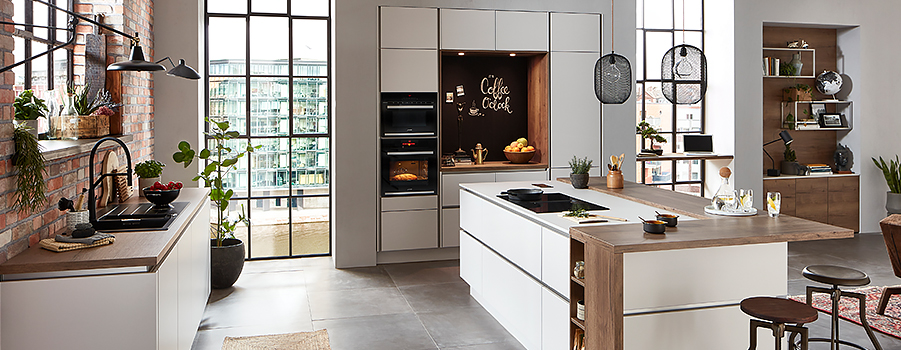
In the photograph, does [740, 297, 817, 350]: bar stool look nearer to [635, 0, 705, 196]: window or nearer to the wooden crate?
the wooden crate

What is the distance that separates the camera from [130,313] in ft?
8.32

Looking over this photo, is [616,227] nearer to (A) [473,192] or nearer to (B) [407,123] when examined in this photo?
(A) [473,192]

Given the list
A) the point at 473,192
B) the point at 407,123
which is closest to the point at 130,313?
the point at 473,192

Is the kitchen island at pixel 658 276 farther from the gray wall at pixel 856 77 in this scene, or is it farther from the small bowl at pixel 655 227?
the gray wall at pixel 856 77

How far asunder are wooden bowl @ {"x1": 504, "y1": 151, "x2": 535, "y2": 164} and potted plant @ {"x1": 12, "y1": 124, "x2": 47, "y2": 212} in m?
4.51

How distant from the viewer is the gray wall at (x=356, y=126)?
19.6ft

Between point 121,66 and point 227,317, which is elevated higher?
point 121,66

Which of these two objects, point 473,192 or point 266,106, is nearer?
point 473,192

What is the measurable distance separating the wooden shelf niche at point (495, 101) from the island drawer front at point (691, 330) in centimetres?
366

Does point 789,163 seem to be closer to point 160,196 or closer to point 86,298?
point 160,196

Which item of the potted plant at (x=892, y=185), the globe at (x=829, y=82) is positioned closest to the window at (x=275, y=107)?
the globe at (x=829, y=82)

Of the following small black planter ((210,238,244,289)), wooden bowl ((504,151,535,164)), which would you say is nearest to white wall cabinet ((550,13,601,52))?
wooden bowl ((504,151,535,164))

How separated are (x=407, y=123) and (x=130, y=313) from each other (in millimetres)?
3863

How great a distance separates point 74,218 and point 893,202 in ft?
27.1
